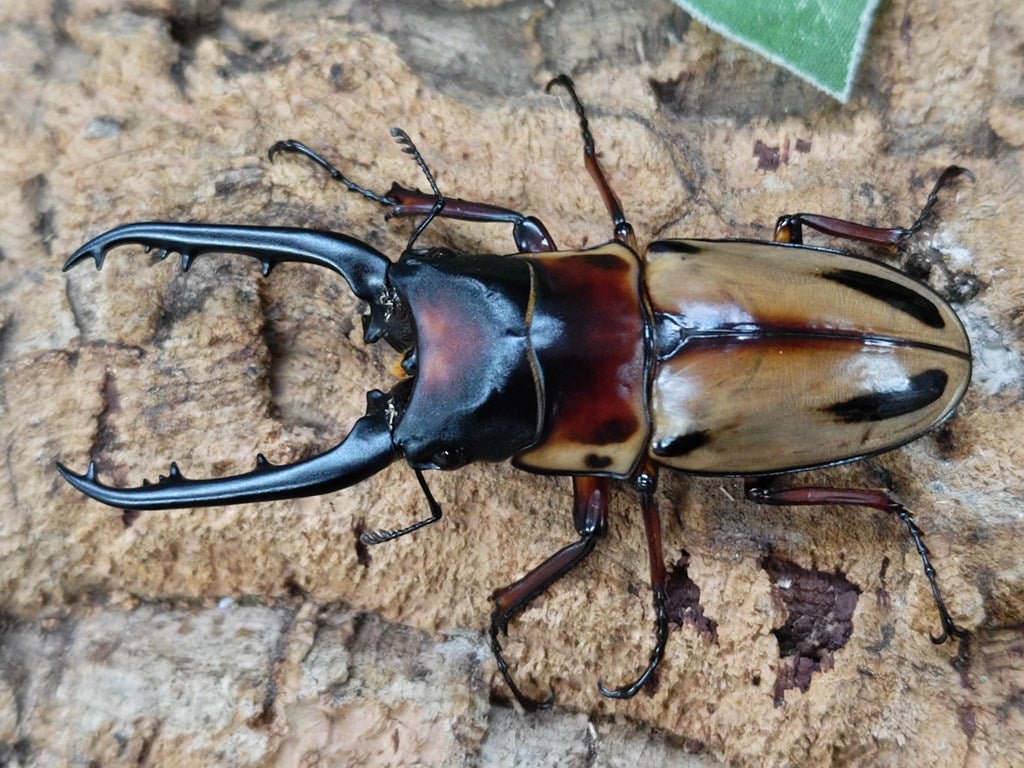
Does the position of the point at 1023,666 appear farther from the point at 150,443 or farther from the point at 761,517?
the point at 150,443

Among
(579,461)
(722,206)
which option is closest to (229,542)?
(579,461)

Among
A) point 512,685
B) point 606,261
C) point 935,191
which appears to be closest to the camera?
point 512,685

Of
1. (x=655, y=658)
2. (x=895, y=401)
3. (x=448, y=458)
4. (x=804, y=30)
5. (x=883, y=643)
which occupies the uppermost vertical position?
(x=804, y=30)

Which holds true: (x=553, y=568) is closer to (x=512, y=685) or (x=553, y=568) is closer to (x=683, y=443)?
(x=512, y=685)

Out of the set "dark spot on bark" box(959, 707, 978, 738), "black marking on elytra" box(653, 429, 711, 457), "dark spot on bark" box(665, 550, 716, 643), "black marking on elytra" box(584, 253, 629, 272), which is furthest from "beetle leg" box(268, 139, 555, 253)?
"dark spot on bark" box(959, 707, 978, 738)

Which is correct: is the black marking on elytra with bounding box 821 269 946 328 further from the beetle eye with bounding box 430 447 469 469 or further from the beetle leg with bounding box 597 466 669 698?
the beetle eye with bounding box 430 447 469 469

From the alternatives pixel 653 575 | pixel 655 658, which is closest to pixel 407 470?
pixel 653 575

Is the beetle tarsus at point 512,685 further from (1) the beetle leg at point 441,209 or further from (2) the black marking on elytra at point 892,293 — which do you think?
(2) the black marking on elytra at point 892,293
